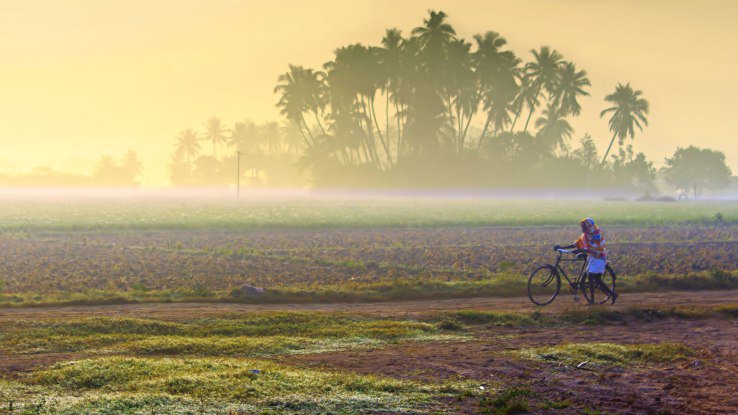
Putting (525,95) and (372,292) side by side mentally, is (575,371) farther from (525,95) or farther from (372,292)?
(525,95)

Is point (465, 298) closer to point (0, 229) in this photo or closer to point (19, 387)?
point (19, 387)

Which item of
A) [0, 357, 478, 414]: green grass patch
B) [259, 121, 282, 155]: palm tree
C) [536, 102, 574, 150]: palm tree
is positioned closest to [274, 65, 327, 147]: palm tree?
[536, 102, 574, 150]: palm tree

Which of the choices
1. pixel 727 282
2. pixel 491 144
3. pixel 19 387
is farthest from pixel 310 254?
pixel 491 144

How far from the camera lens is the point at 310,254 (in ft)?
97.6

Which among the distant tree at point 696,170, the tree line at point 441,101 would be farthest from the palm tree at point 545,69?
the distant tree at point 696,170

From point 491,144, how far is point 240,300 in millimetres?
99119

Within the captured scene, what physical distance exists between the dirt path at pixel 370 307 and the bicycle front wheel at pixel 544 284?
0.24 m

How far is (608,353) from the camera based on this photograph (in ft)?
39.5

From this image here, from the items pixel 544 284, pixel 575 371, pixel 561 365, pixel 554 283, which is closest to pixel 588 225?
pixel 544 284

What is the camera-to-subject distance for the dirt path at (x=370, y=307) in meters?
15.8

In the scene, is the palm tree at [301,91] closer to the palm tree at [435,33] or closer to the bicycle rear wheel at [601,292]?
the palm tree at [435,33]

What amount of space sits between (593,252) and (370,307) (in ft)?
18.4

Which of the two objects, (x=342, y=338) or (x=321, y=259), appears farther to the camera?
(x=321, y=259)

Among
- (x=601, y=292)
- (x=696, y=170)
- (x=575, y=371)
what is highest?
(x=696, y=170)
